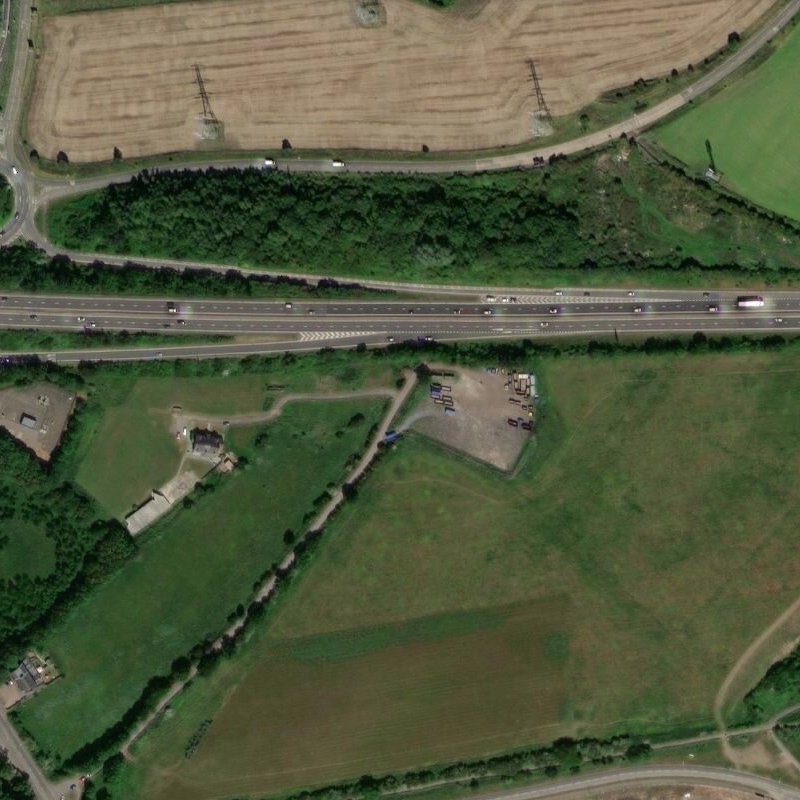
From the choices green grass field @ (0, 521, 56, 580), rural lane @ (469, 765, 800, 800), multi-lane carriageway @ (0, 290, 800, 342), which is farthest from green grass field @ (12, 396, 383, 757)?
rural lane @ (469, 765, 800, 800)

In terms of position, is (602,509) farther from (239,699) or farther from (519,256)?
(239,699)

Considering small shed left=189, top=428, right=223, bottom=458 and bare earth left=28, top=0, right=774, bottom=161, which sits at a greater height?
bare earth left=28, top=0, right=774, bottom=161

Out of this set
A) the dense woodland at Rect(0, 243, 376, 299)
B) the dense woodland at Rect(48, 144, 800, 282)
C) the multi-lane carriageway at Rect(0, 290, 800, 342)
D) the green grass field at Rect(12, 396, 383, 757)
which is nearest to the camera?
the dense woodland at Rect(48, 144, 800, 282)

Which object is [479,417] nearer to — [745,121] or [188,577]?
[188,577]

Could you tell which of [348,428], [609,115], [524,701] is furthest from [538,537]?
[609,115]

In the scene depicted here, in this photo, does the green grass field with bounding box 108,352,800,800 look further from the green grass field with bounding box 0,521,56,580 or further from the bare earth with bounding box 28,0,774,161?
the bare earth with bounding box 28,0,774,161

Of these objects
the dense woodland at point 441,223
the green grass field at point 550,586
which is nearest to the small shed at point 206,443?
the green grass field at point 550,586
